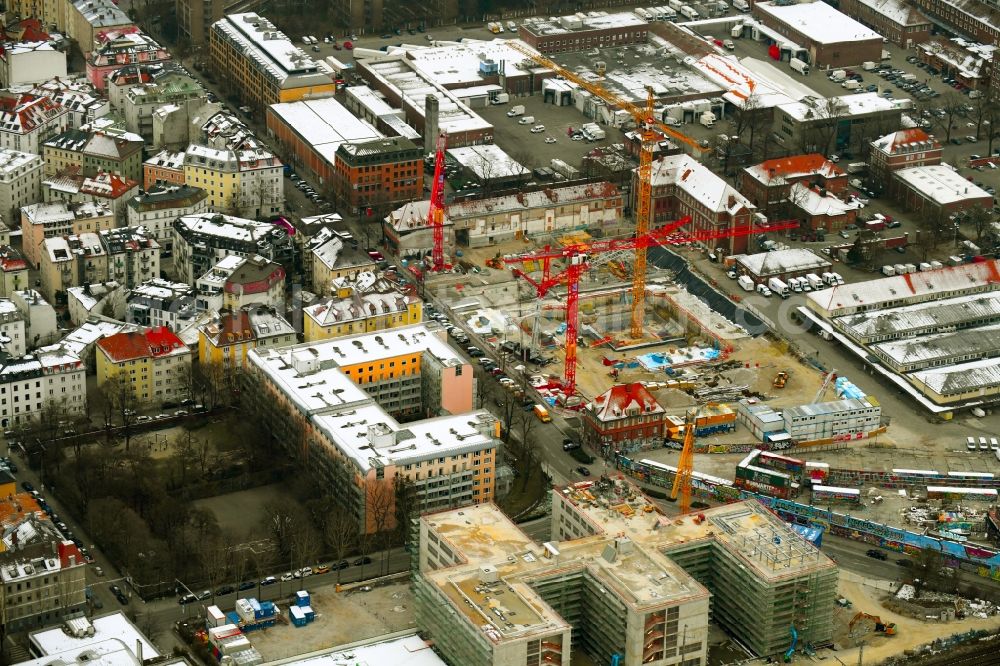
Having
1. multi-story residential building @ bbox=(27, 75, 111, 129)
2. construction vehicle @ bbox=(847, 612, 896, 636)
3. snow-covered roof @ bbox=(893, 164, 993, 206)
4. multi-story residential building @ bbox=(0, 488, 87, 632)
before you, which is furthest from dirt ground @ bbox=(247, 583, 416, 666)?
snow-covered roof @ bbox=(893, 164, 993, 206)

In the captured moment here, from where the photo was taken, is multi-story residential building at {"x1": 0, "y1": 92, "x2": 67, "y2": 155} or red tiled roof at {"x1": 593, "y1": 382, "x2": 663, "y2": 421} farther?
multi-story residential building at {"x1": 0, "y1": 92, "x2": 67, "y2": 155}

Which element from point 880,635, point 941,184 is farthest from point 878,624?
point 941,184

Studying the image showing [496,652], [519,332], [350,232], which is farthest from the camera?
[350,232]

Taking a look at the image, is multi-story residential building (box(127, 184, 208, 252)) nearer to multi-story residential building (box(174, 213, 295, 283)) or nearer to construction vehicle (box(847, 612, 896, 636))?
multi-story residential building (box(174, 213, 295, 283))

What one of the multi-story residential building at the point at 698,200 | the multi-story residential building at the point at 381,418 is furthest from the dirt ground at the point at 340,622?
the multi-story residential building at the point at 698,200

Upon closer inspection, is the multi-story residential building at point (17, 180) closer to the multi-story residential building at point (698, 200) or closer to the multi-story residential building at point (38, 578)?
the multi-story residential building at point (698, 200)

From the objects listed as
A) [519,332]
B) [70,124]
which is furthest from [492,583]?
[70,124]

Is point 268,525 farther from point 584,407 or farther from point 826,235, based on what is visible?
point 826,235
